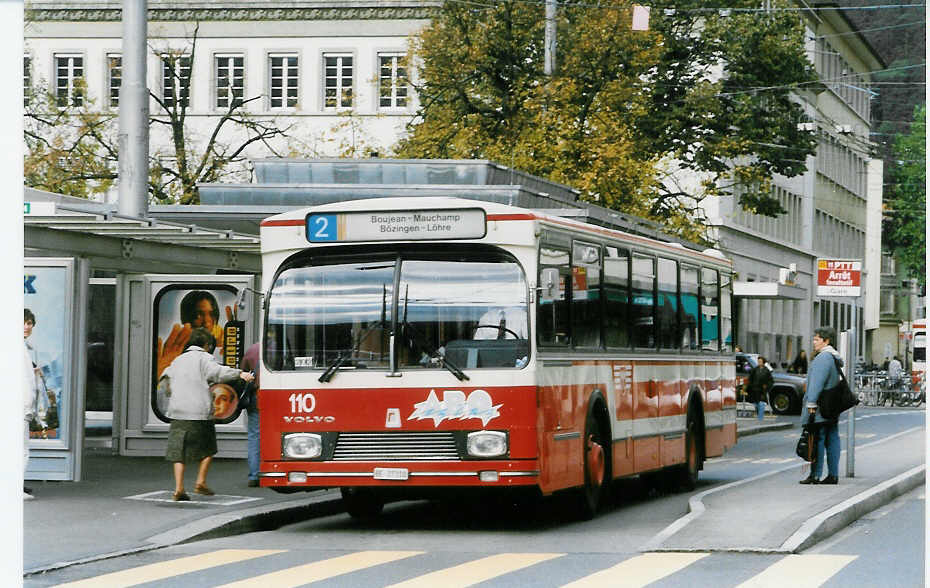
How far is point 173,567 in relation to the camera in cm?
1266

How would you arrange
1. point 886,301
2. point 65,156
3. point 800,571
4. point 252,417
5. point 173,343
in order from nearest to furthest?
point 800,571 → point 252,417 → point 173,343 → point 65,156 → point 886,301

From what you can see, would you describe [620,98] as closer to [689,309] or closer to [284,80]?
[689,309]

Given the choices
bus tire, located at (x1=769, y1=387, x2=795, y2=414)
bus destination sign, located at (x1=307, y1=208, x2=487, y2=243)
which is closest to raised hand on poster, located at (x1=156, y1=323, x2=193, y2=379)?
bus destination sign, located at (x1=307, y1=208, x2=487, y2=243)

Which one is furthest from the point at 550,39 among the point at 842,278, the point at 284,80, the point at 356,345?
the point at 284,80

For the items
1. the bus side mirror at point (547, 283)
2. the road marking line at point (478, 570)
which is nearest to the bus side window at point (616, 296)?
the bus side mirror at point (547, 283)

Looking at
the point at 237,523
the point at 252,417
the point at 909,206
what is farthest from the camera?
the point at 909,206

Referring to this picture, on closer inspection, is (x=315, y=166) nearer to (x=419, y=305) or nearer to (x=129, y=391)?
(x=129, y=391)

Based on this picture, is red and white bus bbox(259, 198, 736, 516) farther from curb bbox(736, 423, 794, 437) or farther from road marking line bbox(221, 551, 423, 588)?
curb bbox(736, 423, 794, 437)

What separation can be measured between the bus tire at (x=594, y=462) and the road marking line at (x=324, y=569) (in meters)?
2.91

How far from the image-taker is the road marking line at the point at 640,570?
11734 millimetres

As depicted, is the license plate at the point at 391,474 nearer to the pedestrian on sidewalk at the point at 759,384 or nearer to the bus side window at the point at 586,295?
the bus side window at the point at 586,295

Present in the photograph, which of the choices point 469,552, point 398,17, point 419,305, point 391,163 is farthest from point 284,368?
point 398,17

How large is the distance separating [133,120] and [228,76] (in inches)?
1679

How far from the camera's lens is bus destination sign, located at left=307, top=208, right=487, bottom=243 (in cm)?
1502
